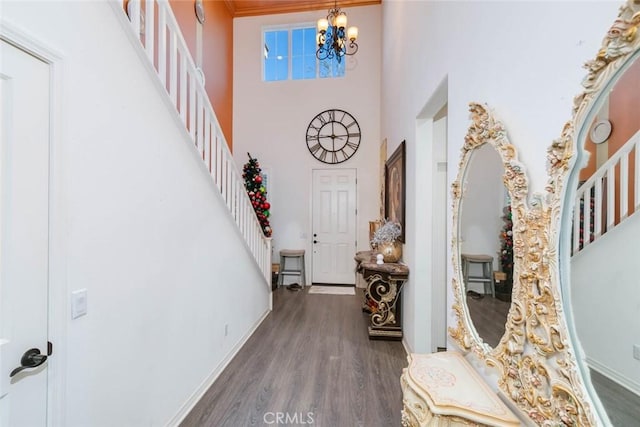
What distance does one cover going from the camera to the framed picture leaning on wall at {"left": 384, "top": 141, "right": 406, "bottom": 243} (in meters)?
3.07

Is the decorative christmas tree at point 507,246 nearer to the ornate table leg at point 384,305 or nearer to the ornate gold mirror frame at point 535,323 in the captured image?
the ornate gold mirror frame at point 535,323

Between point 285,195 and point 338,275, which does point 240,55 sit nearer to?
point 285,195

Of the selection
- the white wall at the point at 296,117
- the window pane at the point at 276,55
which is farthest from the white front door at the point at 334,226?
the window pane at the point at 276,55

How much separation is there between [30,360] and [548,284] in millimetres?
1916

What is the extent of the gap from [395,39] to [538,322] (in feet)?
12.8

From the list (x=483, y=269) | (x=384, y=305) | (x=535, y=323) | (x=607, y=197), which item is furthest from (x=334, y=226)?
(x=607, y=197)

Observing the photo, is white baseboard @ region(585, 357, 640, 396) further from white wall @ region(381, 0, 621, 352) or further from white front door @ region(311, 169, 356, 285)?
white front door @ region(311, 169, 356, 285)

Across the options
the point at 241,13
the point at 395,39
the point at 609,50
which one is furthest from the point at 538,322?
the point at 241,13

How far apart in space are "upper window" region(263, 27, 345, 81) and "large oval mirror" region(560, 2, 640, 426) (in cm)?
560

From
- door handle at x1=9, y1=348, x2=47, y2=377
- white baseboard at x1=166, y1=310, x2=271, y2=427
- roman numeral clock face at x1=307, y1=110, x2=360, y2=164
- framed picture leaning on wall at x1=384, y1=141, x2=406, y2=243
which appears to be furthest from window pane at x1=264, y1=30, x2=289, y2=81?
door handle at x1=9, y1=348, x2=47, y2=377

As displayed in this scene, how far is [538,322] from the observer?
3.05ft

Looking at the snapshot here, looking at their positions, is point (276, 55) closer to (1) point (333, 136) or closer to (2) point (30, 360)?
(1) point (333, 136)

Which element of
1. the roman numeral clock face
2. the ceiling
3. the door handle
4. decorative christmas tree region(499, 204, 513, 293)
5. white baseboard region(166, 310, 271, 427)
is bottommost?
white baseboard region(166, 310, 271, 427)

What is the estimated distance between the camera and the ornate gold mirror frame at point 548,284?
0.69 metres
